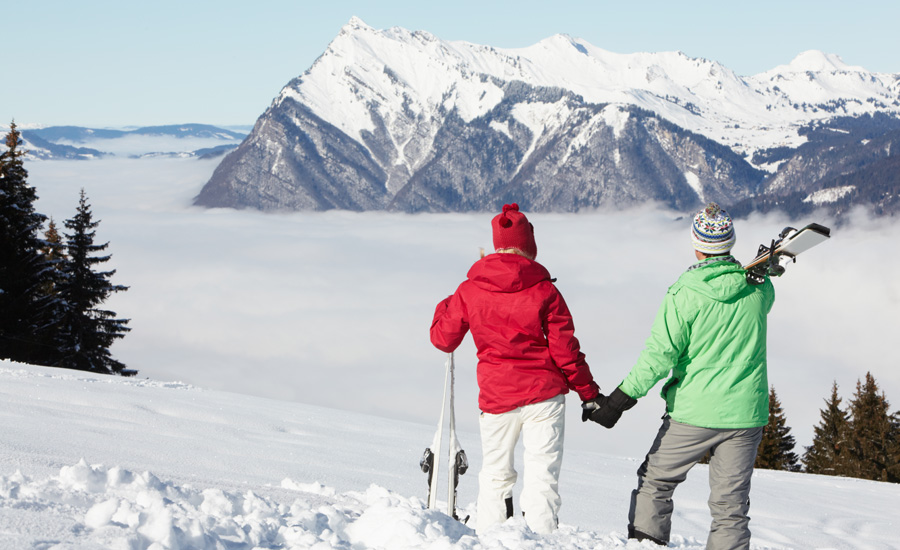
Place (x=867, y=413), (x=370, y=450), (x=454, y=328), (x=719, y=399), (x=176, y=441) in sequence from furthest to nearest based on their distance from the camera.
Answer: (x=867, y=413), (x=370, y=450), (x=176, y=441), (x=454, y=328), (x=719, y=399)

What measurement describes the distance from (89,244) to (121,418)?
70.7ft

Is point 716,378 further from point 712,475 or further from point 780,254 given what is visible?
point 780,254

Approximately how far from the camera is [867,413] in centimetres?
3959

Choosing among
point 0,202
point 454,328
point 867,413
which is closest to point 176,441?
point 454,328

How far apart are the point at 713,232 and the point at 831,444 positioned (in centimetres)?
4211

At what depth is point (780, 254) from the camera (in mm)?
4816

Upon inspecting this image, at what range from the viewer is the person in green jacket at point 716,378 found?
4.74m

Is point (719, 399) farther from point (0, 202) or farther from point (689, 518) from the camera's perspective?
point (0, 202)

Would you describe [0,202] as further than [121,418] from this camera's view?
Yes

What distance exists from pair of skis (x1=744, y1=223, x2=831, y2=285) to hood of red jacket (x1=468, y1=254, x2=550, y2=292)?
51.1 inches

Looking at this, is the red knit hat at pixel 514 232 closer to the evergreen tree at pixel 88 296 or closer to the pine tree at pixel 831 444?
the evergreen tree at pixel 88 296

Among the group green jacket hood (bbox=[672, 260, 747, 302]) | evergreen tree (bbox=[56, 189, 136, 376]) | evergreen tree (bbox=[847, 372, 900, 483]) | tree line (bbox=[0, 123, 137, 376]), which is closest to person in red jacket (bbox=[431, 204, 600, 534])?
green jacket hood (bbox=[672, 260, 747, 302])

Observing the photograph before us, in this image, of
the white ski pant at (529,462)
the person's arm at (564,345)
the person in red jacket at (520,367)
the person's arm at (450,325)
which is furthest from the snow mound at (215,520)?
the person's arm at (450,325)

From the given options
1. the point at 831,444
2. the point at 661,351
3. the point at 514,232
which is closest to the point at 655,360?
the point at 661,351
